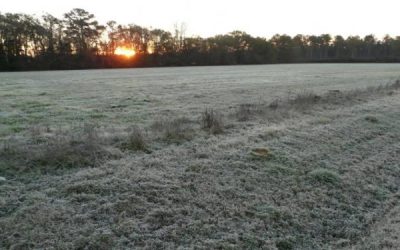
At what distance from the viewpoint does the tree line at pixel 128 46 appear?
70.4m

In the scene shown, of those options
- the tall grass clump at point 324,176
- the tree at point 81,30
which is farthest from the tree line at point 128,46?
the tall grass clump at point 324,176

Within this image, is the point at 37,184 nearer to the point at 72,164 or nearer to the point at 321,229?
the point at 72,164

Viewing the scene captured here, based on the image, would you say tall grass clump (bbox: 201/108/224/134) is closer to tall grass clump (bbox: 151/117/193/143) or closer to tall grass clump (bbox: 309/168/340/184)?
tall grass clump (bbox: 151/117/193/143)

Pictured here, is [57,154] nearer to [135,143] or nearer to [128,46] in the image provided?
[135,143]

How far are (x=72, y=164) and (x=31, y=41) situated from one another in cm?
7893

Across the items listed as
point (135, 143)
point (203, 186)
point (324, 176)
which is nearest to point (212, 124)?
point (135, 143)

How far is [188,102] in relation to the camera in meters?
15.5

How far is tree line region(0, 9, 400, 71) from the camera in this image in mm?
70375

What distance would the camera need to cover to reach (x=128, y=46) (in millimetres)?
89938

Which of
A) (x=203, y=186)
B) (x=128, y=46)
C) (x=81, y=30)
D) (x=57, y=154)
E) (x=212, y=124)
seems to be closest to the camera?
(x=203, y=186)

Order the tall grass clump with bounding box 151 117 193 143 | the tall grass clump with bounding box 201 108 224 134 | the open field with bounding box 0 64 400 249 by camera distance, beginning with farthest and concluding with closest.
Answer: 1. the tall grass clump with bounding box 201 108 224 134
2. the tall grass clump with bounding box 151 117 193 143
3. the open field with bounding box 0 64 400 249

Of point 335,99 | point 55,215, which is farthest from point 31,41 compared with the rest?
point 55,215

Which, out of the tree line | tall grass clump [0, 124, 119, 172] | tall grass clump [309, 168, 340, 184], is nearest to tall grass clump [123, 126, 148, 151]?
tall grass clump [0, 124, 119, 172]

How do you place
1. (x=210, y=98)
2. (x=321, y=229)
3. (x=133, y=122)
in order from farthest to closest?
(x=210, y=98)
(x=133, y=122)
(x=321, y=229)
